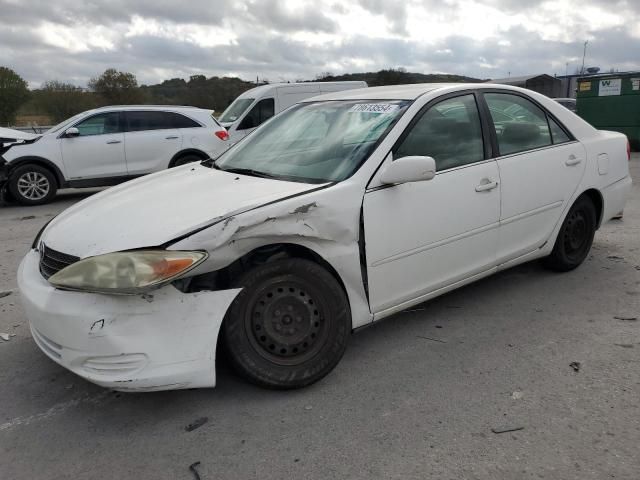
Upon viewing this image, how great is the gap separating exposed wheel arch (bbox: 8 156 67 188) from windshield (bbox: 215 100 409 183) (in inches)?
257

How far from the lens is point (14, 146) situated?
9.09 meters

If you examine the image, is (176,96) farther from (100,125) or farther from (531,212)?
(531,212)

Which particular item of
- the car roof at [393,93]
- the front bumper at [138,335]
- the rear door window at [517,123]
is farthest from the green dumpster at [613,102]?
the front bumper at [138,335]

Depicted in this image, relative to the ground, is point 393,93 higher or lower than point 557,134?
higher

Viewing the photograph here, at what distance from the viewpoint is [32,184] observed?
30.3ft

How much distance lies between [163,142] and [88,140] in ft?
4.20

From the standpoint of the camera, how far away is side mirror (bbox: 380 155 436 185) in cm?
301

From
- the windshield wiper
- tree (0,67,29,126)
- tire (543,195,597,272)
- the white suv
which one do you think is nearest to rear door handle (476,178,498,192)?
tire (543,195,597,272)

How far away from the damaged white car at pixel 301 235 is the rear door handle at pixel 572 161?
2cm

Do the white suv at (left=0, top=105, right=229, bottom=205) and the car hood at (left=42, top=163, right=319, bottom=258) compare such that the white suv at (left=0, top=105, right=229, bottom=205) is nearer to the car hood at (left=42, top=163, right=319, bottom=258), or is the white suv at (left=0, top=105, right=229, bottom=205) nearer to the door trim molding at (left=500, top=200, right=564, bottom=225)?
the car hood at (left=42, top=163, right=319, bottom=258)

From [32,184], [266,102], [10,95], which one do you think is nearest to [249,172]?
[32,184]

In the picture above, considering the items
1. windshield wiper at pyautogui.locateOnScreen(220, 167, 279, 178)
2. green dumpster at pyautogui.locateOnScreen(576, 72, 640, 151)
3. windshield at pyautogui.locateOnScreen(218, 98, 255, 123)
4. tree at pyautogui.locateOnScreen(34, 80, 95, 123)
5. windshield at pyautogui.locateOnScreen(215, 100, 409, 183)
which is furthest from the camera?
tree at pyautogui.locateOnScreen(34, 80, 95, 123)

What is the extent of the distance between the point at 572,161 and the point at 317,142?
7.07 feet

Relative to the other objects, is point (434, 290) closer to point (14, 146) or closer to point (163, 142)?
point (163, 142)
